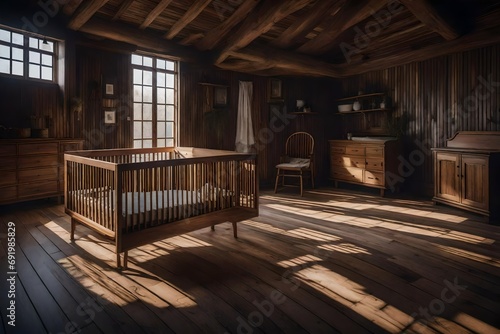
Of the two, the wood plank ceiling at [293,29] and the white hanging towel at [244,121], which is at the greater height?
the wood plank ceiling at [293,29]

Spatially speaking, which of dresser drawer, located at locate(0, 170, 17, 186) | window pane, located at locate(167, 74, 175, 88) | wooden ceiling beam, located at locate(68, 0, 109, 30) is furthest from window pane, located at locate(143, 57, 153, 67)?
dresser drawer, located at locate(0, 170, 17, 186)

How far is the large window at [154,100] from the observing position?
18.4 ft

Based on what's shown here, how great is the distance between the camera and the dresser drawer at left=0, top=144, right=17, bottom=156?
4.11m

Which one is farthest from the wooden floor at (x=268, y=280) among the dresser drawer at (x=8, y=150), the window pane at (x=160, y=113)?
the window pane at (x=160, y=113)

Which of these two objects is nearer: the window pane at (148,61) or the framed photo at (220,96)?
the window pane at (148,61)

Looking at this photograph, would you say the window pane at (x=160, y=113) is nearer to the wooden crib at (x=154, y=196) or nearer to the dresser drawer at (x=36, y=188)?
the dresser drawer at (x=36, y=188)

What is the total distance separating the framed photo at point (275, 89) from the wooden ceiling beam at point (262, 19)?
5.92ft

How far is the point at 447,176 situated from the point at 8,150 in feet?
19.6

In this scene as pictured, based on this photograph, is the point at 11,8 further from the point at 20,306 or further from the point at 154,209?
the point at 20,306

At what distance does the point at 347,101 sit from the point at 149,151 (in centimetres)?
484

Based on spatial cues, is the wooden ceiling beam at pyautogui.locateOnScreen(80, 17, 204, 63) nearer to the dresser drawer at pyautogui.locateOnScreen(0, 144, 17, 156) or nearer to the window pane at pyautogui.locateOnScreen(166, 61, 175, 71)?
the window pane at pyautogui.locateOnScreen(166, 61, 175, 71)

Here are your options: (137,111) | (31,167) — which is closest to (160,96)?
(137,111)

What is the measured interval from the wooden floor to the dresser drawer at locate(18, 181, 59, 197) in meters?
0.44

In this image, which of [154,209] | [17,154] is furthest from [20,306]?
A: [17,154]
